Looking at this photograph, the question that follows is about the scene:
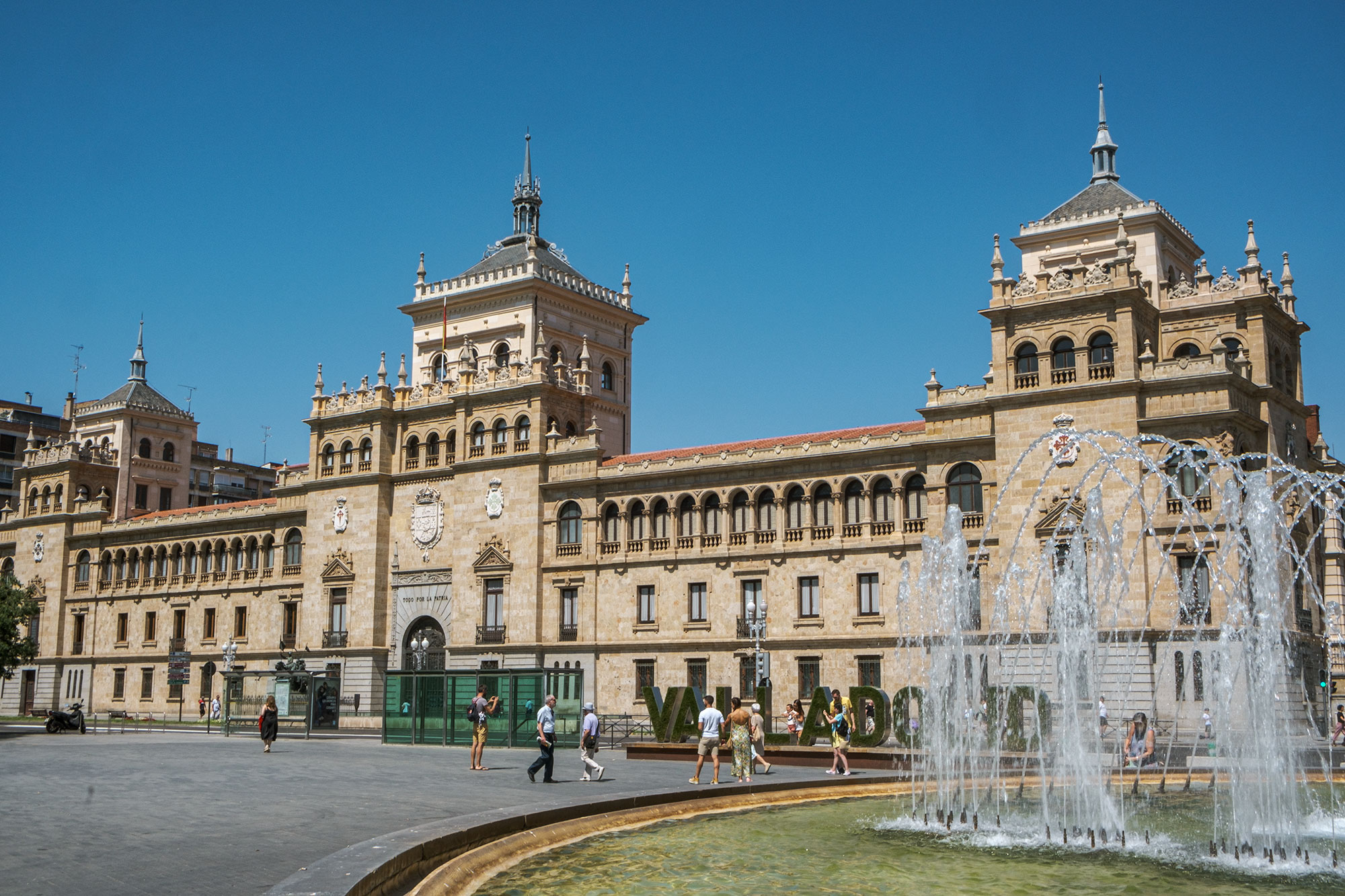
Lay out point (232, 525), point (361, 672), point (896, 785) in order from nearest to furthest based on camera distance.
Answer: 1. point (896, 785)
2. point (361, 672)
3. point (232, 525)

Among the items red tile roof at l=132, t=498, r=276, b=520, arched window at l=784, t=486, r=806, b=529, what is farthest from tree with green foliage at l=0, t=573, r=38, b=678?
arched window at l=784, t=486, r=806, b=529

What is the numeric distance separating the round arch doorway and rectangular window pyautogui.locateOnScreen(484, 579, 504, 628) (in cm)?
280

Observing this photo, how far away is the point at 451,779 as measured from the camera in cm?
2644

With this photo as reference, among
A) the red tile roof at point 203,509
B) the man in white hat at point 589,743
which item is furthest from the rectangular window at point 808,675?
the red tile roof at point 203,509

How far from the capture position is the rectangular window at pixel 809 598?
50.0 metres

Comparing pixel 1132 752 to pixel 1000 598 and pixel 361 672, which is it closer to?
pixel 1000 598

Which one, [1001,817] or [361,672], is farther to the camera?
[361,672]

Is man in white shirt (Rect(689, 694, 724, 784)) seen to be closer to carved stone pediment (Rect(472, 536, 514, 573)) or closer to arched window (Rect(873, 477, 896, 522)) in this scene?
arched window (Rect(873, 477, 896, 522))

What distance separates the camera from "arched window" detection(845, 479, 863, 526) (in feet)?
163

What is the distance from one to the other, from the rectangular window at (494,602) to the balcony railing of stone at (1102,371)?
26855 mm

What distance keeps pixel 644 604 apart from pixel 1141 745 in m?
27.9

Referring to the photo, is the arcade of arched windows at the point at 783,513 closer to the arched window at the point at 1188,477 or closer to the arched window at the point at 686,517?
the arched window at the point at 686,517

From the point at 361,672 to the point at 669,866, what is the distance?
47.8m

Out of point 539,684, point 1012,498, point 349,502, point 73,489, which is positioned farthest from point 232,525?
point 1012,498
